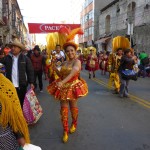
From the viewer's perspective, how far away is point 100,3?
55.2m

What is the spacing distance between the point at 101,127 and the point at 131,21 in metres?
23.9

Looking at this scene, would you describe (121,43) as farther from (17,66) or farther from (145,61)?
(145,61)

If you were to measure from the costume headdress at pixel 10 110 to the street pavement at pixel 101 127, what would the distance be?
217 cm

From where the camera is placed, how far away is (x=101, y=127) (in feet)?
19.9

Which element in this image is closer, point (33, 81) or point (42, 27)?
point (33, 81)

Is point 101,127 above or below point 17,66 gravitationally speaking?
below

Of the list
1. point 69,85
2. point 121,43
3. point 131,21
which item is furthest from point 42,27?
point 69,85

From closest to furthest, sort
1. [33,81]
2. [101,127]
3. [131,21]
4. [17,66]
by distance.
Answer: [17,66]
[101,127]
[33,81]
[131,21]

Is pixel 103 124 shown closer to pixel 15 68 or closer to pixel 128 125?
pixel 128 125

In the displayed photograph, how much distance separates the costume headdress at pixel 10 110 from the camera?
8.87 ft

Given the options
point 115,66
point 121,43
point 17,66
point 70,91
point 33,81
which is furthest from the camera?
point 115,66

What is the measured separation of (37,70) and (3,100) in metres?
8.56

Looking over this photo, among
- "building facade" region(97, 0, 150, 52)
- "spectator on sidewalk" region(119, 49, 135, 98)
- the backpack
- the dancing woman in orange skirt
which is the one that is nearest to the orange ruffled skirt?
the dancing woman in orange skirt

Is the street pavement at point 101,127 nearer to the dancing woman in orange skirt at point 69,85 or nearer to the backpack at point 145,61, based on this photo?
the dancing woman in orange skirt at point 69,85
